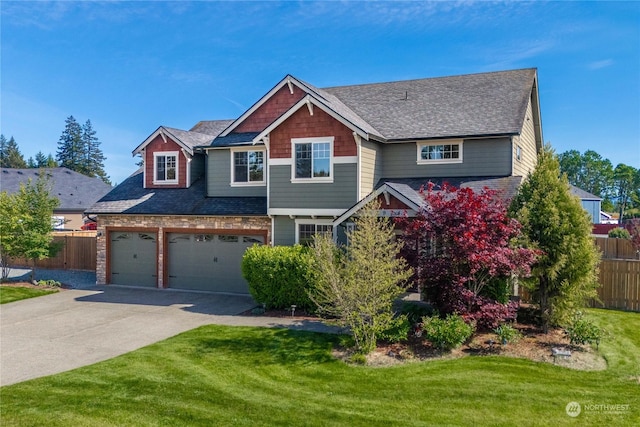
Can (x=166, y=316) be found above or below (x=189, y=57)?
below

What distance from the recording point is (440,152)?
16797 mm

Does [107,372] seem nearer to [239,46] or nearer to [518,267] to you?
[518,267]

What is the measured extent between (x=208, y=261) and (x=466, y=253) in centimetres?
1131

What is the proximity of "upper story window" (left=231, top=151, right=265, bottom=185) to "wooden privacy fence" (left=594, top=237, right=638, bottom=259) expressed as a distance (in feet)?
63.9

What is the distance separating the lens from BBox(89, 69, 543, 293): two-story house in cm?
1548

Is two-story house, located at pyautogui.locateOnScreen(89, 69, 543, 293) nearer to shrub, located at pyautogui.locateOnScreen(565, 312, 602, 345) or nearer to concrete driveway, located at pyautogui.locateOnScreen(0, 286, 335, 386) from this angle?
concrete driveway, located at pyautogui.locateOnScreen(0, 286, 335, 386)

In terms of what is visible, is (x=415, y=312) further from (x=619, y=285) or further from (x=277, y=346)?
(x=619, y=285)

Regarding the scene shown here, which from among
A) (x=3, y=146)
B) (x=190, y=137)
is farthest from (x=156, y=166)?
(x=3, y=146)

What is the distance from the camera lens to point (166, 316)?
551 inches

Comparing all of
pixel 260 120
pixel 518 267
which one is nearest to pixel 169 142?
pixel 260 120

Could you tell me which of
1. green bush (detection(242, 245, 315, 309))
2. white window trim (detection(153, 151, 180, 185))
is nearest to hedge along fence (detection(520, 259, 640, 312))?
green bush (detection(242, 245, 315, 309))

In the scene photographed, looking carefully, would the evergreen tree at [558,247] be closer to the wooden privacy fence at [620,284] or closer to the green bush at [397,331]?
the green bush at [397,331]


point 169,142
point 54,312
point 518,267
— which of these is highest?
point 169,142

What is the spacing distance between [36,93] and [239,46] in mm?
13456
